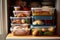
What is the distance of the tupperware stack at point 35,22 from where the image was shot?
1.63 metres

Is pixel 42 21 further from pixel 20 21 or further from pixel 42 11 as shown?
pixel 20 21

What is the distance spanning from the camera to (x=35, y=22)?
64.6 inches

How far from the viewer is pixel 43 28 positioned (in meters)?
1.64

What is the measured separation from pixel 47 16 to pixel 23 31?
32 cm

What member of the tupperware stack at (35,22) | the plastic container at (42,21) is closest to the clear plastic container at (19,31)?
the tupperware stack at (35,22)

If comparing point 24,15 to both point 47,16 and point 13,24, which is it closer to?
point 13,24

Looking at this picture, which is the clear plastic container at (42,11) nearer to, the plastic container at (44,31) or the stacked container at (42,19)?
the stacked container at (42,19)

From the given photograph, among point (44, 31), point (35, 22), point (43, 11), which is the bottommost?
point (44, 31)

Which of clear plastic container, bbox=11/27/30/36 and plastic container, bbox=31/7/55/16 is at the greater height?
plastic container, bbox=31/7/55/16

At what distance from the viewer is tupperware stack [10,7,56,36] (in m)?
1.63

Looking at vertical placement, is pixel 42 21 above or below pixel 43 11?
below

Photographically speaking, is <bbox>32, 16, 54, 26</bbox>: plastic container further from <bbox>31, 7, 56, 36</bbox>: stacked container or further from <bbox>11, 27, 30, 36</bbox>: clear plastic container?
<bbox>11, 27, 30, 36</bbox>: clear plastic container

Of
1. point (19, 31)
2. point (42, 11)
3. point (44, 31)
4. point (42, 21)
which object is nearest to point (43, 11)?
point (42, 11)

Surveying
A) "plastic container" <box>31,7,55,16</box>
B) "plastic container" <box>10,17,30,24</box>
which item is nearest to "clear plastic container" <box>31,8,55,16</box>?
"plastic container" <box>31,7,55,16</box>
